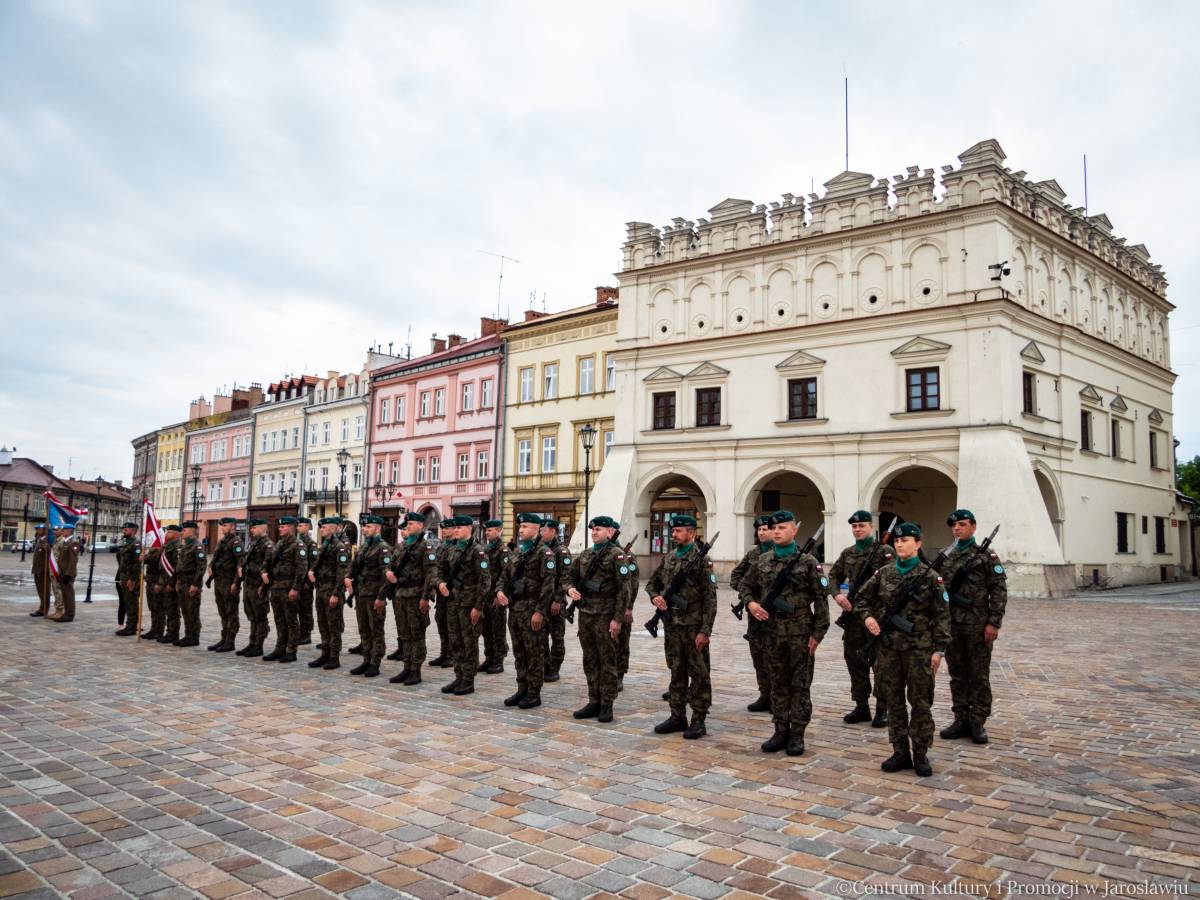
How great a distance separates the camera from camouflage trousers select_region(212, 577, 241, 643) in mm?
12406

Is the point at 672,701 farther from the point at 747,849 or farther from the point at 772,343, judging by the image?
the point at 772,343

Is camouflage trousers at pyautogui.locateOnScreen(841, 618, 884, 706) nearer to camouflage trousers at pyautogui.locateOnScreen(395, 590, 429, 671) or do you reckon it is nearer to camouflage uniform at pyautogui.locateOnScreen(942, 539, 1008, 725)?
camouflage uniform at pyautogui.locateOnScreen(942, 539, 1008, 725)

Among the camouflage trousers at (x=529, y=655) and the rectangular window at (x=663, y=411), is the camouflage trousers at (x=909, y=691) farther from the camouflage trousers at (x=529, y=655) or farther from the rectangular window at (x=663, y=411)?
the rectangular window at (x=663, y=411)

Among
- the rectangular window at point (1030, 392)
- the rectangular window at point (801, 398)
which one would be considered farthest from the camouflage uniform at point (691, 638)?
the rectangular window at point (1030, 392)

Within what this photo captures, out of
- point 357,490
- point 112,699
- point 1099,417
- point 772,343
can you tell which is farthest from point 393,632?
point 357,490

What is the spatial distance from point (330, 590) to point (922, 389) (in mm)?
21442

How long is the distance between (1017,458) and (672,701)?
21268 millimetres

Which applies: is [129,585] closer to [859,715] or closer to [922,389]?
[859,715]

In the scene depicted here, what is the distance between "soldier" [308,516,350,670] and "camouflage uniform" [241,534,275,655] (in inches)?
41.7

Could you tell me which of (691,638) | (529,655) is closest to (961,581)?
(691,638)

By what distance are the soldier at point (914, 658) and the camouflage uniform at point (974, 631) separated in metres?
0.97

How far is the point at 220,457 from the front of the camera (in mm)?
59312

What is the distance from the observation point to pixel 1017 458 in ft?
82.1

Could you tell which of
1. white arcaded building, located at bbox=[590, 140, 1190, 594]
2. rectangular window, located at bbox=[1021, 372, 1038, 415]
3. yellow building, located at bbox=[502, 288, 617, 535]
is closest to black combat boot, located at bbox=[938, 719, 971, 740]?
white arcaded building, located at bbox=[590, 140, 1190, 594]
